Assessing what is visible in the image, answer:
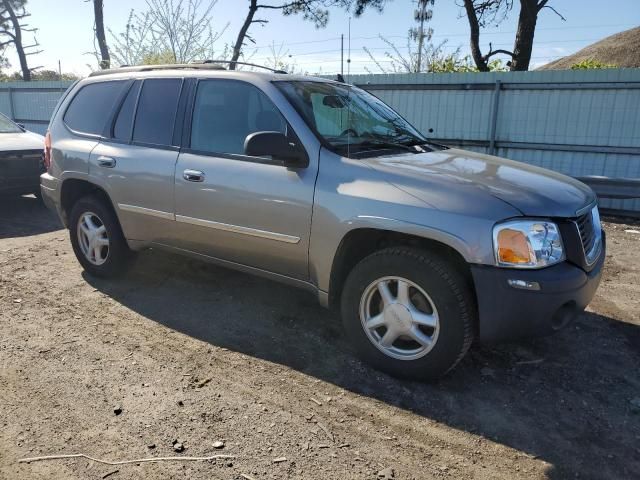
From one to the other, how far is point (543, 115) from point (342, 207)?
6.83 metres

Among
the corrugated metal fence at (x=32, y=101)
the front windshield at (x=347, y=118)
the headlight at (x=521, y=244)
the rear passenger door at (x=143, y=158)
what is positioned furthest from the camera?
the corrugated metal fence at (x=32, y=101)

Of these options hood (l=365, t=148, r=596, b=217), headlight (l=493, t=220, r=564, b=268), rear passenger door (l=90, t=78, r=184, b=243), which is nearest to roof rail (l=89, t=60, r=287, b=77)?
rear passenger door (l=90, t=78, r=184, b=243)

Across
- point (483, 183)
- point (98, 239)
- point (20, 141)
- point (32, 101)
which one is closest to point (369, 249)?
point (483, 183)

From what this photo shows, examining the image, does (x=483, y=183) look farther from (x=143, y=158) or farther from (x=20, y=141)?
(x=20, y=141)

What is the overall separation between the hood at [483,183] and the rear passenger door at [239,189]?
622mm

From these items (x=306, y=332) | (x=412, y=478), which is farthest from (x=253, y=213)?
(x=412, y=478)

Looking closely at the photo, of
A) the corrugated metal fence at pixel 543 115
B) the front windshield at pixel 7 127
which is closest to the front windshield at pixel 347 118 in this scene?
the corrugated metal fence at pixel 543 115

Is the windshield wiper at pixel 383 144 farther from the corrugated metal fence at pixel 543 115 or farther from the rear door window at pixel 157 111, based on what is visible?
the corrugated metal fence at pixel 543 115

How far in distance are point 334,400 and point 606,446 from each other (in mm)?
1432

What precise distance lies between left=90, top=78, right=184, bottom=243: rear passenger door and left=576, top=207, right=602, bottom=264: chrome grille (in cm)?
290

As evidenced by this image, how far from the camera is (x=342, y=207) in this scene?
10.6 feet

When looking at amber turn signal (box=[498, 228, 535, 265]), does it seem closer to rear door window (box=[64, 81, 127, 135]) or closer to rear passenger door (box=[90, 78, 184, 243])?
rear passenger door (box=[90, 78, 184, 243])

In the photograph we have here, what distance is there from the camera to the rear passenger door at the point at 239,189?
3469 millimetres

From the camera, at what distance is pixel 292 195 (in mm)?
3430
